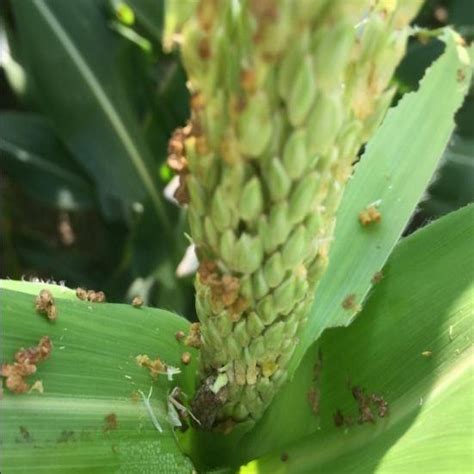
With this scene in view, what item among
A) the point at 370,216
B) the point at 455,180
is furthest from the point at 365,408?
the point at 455,180

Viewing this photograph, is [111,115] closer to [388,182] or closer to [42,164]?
[42,164]

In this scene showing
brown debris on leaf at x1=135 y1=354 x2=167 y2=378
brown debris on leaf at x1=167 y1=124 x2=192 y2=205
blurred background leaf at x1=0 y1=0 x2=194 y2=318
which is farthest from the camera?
blurred background leaf at x1=0 y1=0 x2=194 y2=318

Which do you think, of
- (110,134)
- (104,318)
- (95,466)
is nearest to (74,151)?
(110,134)

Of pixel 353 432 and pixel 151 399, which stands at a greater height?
pixel 151 399

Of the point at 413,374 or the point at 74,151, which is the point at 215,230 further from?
the point at 74,151

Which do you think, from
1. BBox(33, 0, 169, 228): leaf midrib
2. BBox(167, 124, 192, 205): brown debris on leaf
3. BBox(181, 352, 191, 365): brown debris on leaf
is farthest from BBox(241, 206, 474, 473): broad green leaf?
BBox(33, 0, 169, 228): leaf midrib

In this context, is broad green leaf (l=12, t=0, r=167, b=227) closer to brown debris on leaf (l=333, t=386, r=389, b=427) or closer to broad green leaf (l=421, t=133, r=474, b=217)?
broad green leaf (l=421, t=133, r=474, b=217)
